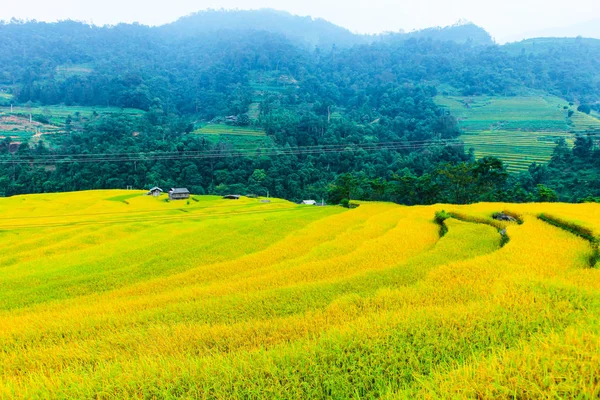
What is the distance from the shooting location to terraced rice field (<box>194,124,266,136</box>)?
6951 centimetres

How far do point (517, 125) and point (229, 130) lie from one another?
6018cm

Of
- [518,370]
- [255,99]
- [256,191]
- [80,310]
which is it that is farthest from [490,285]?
[255,99]

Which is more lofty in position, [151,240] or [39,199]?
[151,240]

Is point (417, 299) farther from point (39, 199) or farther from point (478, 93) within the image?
point (478, 93)

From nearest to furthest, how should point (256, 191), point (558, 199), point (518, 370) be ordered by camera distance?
1. point (518, 370)
2. point (558, 199)
3. point (256, 191)

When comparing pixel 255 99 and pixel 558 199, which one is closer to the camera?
pixel 558 199

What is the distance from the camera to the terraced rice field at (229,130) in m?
69.5

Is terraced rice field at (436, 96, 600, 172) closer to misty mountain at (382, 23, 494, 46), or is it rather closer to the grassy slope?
the grassy slope

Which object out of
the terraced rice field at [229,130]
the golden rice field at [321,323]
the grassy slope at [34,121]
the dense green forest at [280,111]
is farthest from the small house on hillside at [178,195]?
the grassy slope at [34,121]

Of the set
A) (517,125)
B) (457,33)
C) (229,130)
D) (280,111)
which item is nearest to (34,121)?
(229,130)

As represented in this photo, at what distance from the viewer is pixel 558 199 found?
32625 millimetres

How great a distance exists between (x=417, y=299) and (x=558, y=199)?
37.1m

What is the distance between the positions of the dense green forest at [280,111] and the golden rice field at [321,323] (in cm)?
2404

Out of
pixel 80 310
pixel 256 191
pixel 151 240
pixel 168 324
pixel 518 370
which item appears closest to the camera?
pixel 518 370
